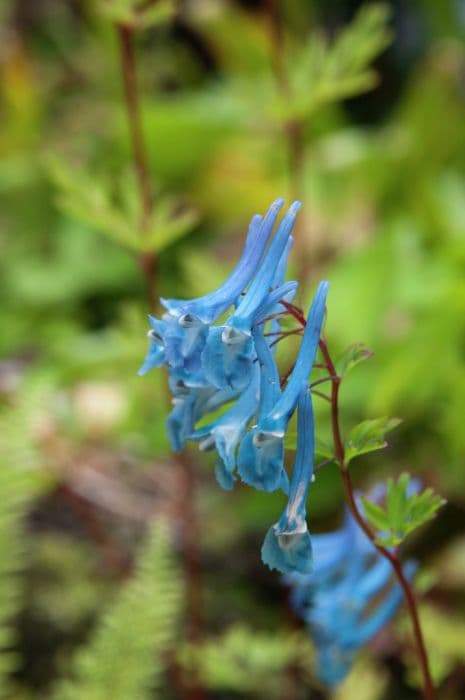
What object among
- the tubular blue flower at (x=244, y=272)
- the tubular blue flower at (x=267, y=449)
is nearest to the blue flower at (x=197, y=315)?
the tubular blue flower at (x=244, y=272)

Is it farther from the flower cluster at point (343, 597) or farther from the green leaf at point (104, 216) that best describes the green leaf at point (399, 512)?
the green leaf at point (104, 216)

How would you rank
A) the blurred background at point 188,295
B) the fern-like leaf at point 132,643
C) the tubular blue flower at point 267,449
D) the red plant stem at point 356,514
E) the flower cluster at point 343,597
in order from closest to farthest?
1. the tubular blue flower at point 267,449
2. the red plant stem at point 356,514
3. the flower cluster at point 343,597
4. the fern-like leaf at point 132,643
5. the blurred background at point 188,295

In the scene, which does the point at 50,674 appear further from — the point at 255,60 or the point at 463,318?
the point at 255,60

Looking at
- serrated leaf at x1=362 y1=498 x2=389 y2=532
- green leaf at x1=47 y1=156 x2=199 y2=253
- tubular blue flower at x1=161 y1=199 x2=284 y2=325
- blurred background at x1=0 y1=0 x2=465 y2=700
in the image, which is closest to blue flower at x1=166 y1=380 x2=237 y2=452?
tubular blue flower at x1=161 y1=199 x2=284 y2=325

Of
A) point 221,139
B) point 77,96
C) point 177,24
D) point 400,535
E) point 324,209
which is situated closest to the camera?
point 400,535

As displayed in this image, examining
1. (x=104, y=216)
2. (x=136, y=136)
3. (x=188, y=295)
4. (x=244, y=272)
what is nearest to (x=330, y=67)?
(x=136, y=136)

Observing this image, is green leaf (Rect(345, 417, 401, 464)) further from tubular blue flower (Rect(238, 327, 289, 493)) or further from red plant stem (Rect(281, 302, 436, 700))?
tubular blue flower (Rect(238, 327, 289, 493))

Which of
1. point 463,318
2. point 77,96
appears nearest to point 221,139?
point 77,96

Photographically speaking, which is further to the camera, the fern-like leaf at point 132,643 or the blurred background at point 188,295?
the blurred background at point 188,295
